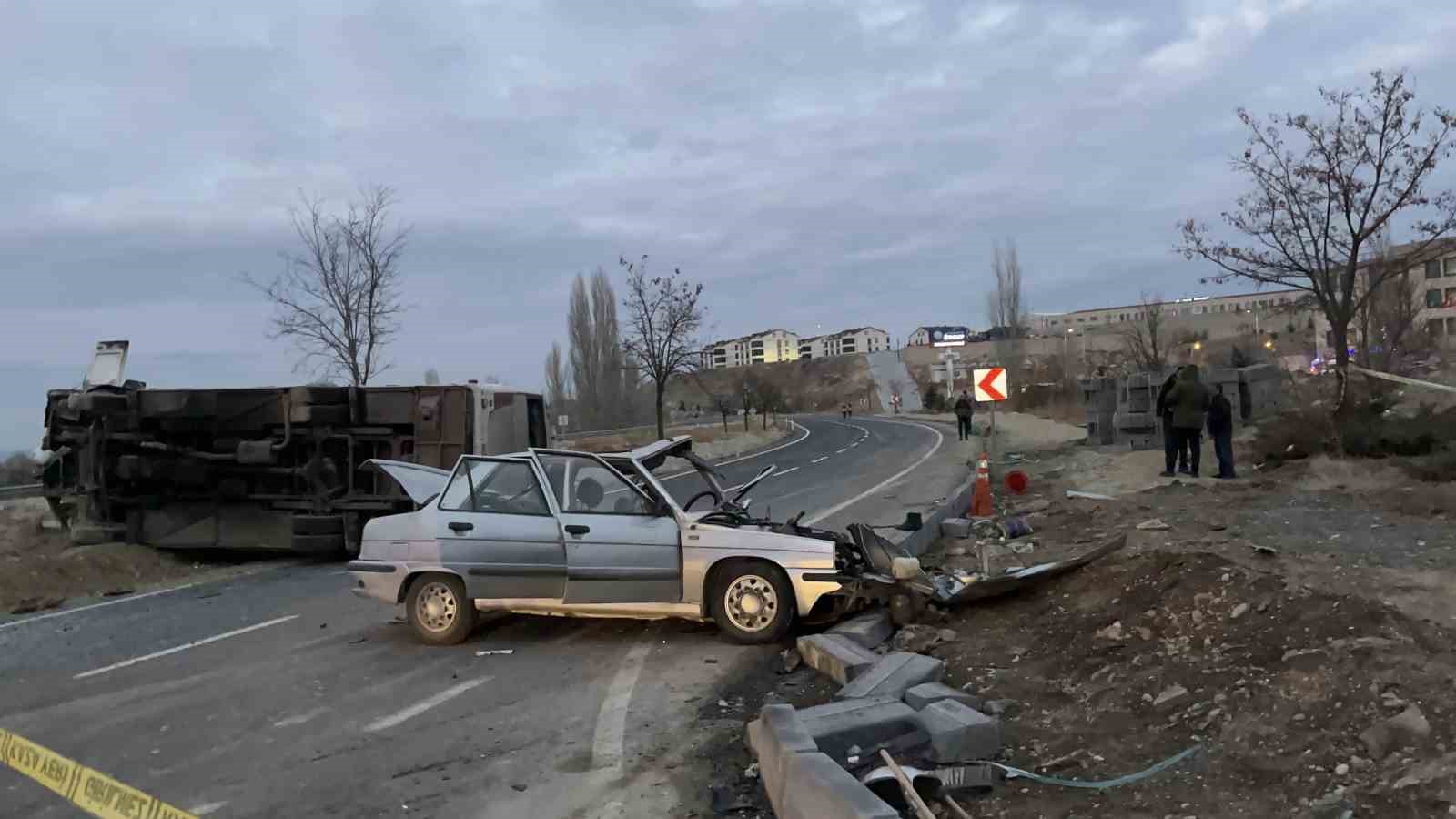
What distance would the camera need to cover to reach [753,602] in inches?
308

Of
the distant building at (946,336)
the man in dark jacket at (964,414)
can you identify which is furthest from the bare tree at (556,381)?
the distant building at (946,336)

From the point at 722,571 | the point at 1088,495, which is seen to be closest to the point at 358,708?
the point at 722,571

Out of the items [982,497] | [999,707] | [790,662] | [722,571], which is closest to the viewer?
[999,707]

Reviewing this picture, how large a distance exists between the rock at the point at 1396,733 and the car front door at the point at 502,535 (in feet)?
18.1

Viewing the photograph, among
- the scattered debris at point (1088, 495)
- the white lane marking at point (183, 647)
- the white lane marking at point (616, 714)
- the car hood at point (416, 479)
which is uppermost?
the car hood at point (416, 479)

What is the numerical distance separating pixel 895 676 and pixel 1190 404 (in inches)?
444

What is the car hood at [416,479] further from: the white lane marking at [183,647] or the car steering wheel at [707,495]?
the car steering wheel at [707,495]

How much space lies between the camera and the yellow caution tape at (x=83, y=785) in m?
4.83

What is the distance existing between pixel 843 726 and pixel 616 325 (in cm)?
6566

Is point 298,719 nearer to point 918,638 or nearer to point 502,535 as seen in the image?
point 502,535

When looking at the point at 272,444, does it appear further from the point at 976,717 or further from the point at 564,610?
the point at 976,717

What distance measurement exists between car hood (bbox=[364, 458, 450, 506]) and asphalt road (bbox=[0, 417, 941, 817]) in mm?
1202

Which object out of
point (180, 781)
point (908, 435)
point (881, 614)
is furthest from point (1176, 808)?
point (908, 435)

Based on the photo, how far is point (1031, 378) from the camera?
87.8 meters
